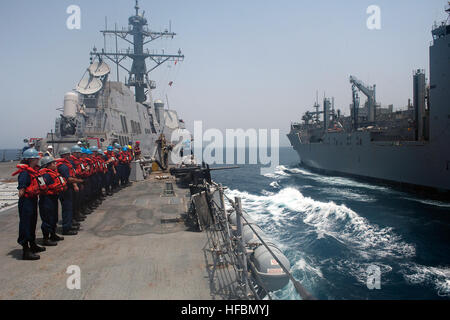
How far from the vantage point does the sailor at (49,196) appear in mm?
4844

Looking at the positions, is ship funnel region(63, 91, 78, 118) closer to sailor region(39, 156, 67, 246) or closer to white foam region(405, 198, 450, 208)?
sailor region(39, 156, 67, 246)

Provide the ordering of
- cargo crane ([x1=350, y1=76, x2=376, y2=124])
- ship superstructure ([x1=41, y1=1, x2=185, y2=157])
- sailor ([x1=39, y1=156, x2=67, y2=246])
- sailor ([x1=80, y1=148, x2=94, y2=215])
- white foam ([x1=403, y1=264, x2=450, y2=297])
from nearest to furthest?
1. sailor ([x1=39, y1=156, x2=67, y2=246])
2. sailor ([x1=80, y1=148, x2=94, y2=215])
3. white foam ([x1=403, y1=264, x2=450, y2=297])
4. ship superstructure ([x1=41, y1=1, x2=185, y2=157])
5. cargo crane ([x1=350, y1=76, x2=376, y2=124])

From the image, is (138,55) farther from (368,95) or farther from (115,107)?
(368,95)

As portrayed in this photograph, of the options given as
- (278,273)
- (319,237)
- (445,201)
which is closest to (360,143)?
(445,201)

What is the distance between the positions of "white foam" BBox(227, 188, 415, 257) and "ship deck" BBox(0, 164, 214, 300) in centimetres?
703

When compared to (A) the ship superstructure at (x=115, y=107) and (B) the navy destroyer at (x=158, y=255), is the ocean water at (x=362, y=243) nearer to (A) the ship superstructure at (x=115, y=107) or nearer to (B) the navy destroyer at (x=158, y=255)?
(B) the navy destroyer at (x=158, y=255)

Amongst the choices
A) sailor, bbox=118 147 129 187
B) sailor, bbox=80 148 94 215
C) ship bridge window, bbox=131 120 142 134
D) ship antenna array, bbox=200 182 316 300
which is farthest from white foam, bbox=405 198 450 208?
ship bridge window, bbox=131 120 142 134

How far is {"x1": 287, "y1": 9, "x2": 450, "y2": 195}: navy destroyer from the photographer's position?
2028cm

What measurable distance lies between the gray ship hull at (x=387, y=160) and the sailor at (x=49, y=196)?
23106mm

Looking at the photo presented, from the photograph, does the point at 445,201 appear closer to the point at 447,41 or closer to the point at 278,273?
the point at 447,41

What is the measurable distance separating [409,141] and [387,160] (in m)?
2.57

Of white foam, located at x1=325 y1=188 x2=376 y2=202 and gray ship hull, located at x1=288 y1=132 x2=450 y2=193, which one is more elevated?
gray ship hull, located at x1=288 y1=132 x2=450 y2=193

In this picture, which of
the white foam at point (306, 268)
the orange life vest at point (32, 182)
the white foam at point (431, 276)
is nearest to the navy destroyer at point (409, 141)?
the white foam at point (431, 276)

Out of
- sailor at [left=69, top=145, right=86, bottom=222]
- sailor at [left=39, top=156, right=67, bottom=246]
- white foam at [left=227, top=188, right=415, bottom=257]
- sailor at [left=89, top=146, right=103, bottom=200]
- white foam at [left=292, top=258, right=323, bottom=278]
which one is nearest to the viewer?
sailor at [left=39, top=156, right=67, bottom=246]
